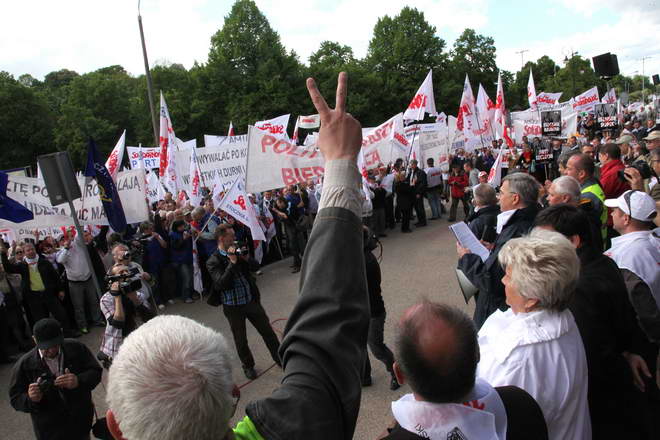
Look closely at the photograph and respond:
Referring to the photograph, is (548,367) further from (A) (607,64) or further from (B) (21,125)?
(B) (21,125)

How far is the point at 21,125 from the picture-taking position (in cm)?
4181

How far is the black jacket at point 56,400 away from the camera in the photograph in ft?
12.4

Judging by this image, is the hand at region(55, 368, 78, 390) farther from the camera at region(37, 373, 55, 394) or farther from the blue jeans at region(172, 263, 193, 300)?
the blue jeans at region(172, 263, 193, 300)

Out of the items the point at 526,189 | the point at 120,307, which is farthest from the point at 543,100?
the point at 120,307

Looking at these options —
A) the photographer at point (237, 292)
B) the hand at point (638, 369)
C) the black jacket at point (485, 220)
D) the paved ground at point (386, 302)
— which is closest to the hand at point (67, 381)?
the paved ground at point (386, 302)

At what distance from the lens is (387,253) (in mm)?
11266

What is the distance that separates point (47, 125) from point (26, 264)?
4292 cm

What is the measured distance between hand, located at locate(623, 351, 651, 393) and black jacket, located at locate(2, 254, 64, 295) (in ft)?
26.3

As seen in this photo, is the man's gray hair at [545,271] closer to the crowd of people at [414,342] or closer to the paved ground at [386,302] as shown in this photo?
the crowd of people at [414,342]

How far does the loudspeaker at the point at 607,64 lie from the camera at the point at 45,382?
21568mm

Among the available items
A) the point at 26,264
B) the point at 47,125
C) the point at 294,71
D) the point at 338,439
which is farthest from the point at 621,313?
the point at 47,125

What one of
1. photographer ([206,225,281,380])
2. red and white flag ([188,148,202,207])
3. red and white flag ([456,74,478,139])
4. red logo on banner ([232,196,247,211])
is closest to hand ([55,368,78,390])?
photographer ([206,225,281,380])

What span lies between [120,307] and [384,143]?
1008 cm

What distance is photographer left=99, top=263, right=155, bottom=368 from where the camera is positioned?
14.8ft
